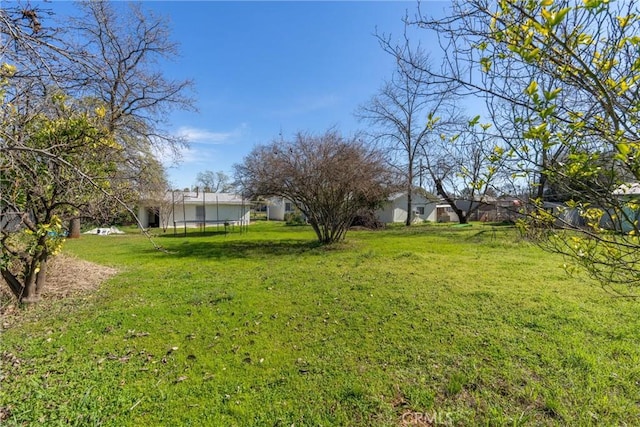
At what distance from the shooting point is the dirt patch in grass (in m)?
4.49

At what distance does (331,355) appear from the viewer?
326 cm

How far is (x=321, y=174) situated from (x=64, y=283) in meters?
7.42

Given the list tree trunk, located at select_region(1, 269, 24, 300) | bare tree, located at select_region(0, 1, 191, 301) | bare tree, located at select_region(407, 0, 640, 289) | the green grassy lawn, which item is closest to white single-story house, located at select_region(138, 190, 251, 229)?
bare tree, located at select_region(0, 1, 191, 301)

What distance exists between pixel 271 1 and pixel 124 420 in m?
7.30

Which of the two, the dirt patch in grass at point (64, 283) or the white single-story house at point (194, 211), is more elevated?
the white single-story house at point (194, 211)

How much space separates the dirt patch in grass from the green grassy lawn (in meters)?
0.29

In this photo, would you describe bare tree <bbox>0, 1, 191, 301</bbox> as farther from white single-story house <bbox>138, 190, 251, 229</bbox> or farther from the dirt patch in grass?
white single-story house <bbox>138, 190, 251, 229</bbox>

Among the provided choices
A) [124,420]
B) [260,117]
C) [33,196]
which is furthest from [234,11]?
[260,117]

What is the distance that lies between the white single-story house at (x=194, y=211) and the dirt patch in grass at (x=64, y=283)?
1444 centimetres

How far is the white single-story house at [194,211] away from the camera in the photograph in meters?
21.8

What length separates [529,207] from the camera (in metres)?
2.22

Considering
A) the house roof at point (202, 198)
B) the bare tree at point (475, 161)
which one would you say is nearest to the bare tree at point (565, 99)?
the bare tree at point (475, 161)

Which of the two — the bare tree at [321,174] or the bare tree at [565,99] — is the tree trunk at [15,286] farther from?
the bare tree at [321,174]

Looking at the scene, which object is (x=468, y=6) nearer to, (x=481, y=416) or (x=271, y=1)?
(x=481, y=416)
